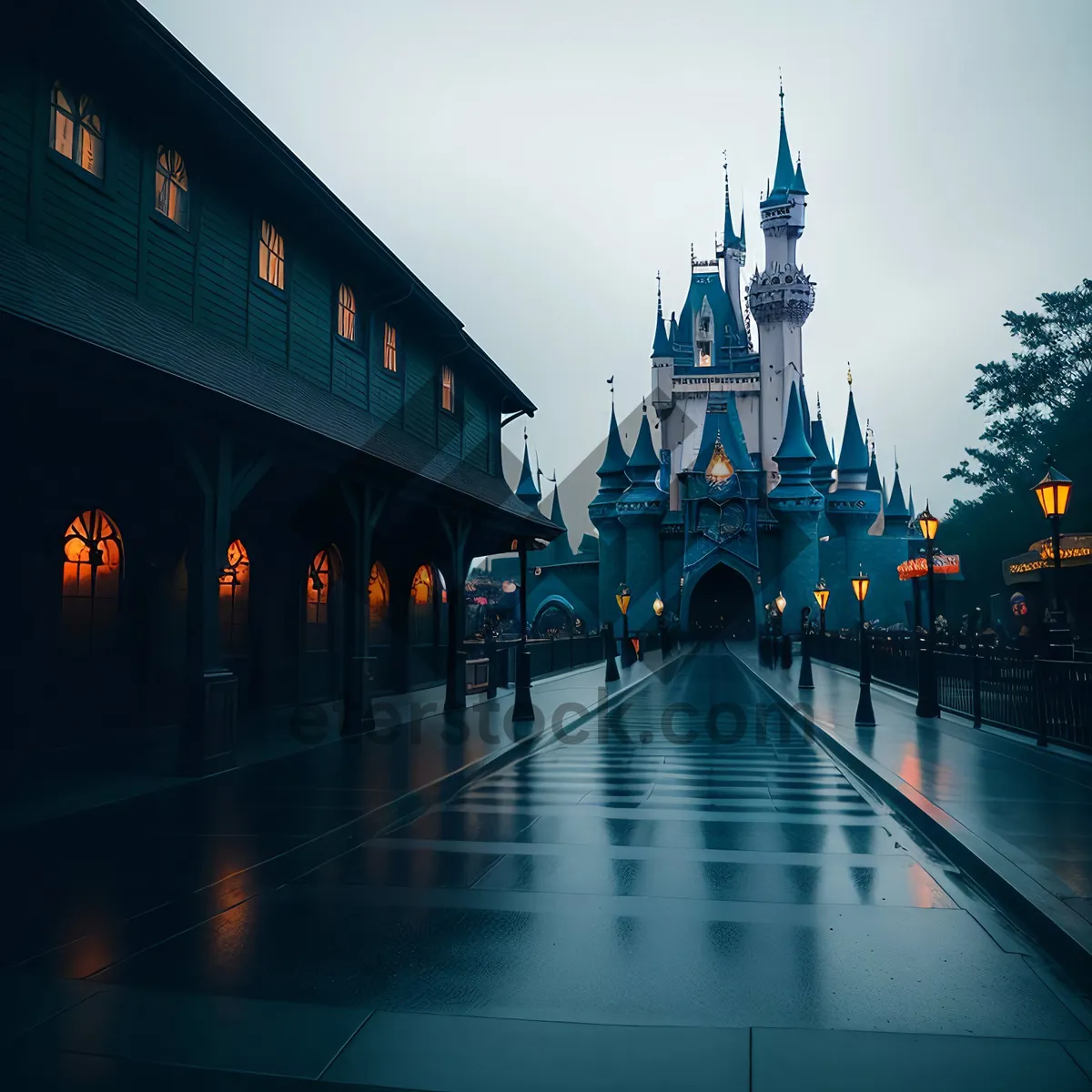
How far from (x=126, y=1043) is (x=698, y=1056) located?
8.06ft

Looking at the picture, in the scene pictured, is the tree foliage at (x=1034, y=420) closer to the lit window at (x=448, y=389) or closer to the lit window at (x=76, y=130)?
the lit window at (x=448, y=389)

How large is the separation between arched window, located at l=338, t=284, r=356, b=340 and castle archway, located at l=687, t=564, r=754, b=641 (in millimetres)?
58927

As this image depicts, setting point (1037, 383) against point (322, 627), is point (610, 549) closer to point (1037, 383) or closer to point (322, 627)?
point (1037, 383)

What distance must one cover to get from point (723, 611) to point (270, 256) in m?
70.5

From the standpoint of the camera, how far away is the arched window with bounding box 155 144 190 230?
13.7 meters

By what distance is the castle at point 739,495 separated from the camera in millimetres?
69438

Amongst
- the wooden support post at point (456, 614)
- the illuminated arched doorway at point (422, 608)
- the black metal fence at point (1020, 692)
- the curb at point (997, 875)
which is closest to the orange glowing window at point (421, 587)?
the illuminated arched doorway at point (422, 608)

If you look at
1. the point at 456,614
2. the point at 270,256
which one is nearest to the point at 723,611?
the point at 456,614

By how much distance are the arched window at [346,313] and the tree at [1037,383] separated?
149 feet

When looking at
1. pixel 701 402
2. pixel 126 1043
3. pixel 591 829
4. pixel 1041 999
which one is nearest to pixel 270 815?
pixel 591 829

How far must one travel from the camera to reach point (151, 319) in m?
12.4

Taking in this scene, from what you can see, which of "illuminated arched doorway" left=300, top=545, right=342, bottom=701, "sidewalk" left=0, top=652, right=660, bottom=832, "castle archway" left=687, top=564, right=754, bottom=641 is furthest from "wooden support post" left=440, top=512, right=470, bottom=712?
"castle archway" left=687, top=564, right=754, bottom=641

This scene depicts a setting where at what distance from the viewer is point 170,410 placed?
1031cm

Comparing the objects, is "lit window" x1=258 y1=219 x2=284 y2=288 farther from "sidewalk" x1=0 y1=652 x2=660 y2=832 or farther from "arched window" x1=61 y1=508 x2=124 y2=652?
"sidewalk" x1=0 y1=652 x2=660 y2=832
